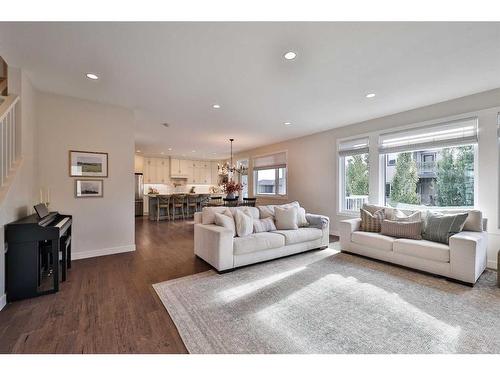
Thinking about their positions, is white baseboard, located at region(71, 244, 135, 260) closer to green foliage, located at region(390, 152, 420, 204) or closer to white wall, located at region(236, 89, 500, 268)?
white wall, located at region(236, 89, 500, 268)

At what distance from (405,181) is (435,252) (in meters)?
1.79

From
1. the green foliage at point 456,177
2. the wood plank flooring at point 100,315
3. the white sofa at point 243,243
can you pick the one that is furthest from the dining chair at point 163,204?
the green foliage at point 456,177

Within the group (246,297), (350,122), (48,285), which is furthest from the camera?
(350,122)

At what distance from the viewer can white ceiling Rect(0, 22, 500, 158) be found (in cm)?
198

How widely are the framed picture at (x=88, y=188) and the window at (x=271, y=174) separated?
15.9ft

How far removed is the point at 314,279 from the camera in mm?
2828

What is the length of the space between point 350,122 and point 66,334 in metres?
5.56

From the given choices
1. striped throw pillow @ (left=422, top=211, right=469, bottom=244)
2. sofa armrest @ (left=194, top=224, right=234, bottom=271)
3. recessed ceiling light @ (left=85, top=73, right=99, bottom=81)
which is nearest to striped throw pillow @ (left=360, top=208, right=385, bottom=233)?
striped throw pillow @ (left=422, top=211, right=469, bottom=244)

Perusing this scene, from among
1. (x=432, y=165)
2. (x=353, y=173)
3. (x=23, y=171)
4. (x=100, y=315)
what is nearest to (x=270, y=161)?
(x=353, y=173)

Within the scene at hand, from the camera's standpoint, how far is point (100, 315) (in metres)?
2.00

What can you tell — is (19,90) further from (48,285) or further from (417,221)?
(417,221)

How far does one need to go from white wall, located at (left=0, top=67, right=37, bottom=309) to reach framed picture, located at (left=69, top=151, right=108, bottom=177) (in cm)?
47
